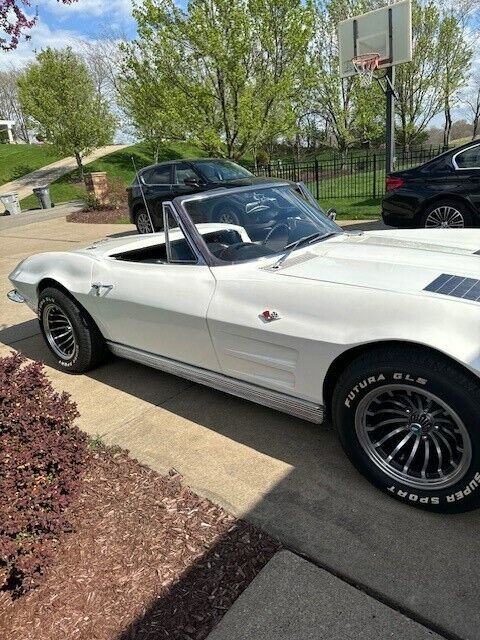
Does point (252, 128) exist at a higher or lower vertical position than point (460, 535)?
higher

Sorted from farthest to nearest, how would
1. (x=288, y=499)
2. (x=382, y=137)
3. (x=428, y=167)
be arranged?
(x=382, y=137)
(x=428, y=167)
(x=288, y=499)

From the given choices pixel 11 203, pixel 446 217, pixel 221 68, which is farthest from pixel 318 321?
pixel 11 203

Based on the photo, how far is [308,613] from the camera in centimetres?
171

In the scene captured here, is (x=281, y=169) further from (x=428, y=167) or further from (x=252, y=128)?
(x=428, y=167)

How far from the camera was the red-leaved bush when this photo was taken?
1860 millimetres

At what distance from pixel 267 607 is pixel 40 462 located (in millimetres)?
1131

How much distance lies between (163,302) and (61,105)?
20.9 meters

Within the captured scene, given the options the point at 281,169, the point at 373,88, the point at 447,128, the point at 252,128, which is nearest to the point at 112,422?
the point at 252,128

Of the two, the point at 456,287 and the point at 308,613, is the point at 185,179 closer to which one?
the point at 456,287

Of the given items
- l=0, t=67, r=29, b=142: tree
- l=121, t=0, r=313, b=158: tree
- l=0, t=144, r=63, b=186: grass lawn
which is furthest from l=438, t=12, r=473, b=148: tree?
l=0, t=67, r=29, b=142: tree

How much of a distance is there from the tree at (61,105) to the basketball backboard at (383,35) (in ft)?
42.7

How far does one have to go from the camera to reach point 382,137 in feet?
94.7

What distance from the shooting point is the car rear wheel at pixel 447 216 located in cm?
670

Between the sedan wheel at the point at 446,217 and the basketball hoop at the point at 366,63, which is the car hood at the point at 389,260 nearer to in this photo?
the sedan wheel at the point at 446,217
